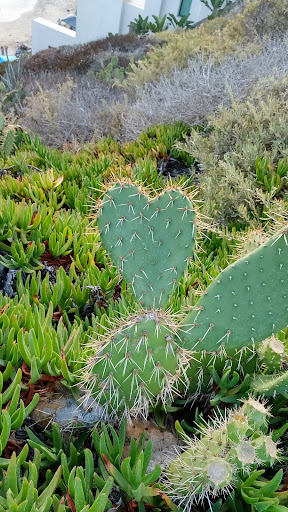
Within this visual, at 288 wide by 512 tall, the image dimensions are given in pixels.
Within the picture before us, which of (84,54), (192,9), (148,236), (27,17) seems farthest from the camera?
(27,17)

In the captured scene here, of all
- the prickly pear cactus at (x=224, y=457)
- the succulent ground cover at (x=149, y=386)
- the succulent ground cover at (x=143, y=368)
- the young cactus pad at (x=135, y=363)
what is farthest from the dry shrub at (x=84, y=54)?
the prickly pear cactus at (x=224, y=457)

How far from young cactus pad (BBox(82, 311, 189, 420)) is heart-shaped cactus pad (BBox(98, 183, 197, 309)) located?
0.69ft

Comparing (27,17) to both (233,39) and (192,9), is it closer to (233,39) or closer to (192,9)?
(192,9)

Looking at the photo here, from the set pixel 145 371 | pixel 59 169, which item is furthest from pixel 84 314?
pixel 59 169

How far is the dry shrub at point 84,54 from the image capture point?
1112cm

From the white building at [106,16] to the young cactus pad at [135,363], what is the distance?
15.8 meters

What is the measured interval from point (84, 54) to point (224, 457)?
38.8 feet

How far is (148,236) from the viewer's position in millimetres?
1816

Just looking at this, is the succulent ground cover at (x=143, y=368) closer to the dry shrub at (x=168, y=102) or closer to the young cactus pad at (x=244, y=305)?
the young cactus pad at (x=244, y=305)

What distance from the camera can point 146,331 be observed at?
4.92 ft

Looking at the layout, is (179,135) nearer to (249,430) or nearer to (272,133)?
(272,133)

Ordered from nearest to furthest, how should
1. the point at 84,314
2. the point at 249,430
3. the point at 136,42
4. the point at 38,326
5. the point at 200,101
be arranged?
1. the point at 249,430
2. the point at 38,326
3. the point at 84,314
4. the point at 200,101
5. the point at 136,42

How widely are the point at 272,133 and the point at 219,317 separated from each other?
2.81 m

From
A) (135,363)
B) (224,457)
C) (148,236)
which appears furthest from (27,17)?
(224,457)
